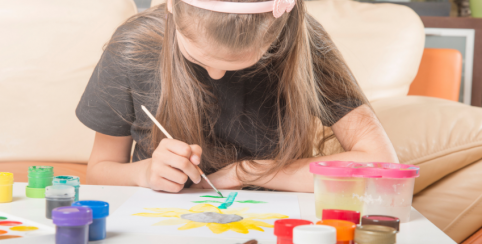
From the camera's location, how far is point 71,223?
41 centimetres

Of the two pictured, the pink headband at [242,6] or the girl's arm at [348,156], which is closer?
the pink headband at [242,6]

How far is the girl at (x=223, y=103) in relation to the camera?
2.29ft

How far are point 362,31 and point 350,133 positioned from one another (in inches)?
28.8

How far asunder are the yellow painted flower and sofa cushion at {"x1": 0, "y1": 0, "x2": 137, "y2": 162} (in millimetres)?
916

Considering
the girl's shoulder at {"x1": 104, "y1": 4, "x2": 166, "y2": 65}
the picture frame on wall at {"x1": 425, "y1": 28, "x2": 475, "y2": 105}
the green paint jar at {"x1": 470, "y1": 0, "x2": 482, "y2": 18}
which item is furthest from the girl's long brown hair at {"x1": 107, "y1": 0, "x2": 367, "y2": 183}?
the green paint jar at {"x1": 470, "y1": 0, "x2": 482, "y2": 18}

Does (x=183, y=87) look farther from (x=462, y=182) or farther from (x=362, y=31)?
(x=362, y=31)

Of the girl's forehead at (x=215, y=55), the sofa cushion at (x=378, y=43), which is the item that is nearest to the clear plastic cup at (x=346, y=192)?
the girl's forehead at (x=215, y=55)

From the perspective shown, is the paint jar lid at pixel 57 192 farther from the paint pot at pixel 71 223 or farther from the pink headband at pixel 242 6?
the pink headband at pixel 242 6

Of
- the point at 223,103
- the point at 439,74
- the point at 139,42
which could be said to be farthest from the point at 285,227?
the point at 439,74

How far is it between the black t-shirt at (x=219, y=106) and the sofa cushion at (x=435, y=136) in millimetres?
280

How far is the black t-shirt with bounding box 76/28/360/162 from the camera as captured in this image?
952mm

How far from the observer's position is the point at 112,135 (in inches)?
40.1

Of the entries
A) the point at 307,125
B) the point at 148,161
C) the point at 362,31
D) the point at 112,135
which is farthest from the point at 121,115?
the point at 362,31

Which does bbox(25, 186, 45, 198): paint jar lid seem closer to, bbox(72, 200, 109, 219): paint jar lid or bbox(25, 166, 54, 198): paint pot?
bbox(25, 166, 54, 198): paint pot
